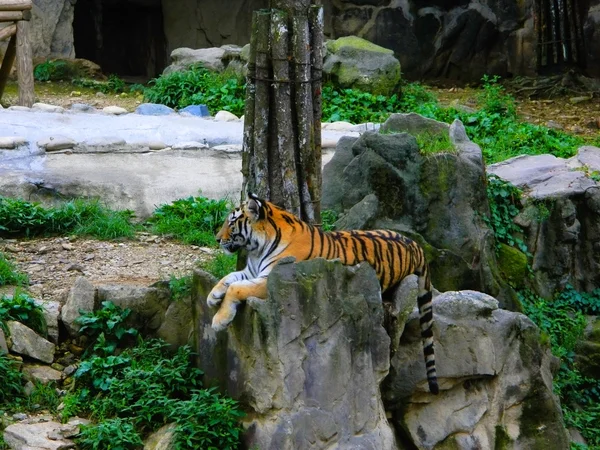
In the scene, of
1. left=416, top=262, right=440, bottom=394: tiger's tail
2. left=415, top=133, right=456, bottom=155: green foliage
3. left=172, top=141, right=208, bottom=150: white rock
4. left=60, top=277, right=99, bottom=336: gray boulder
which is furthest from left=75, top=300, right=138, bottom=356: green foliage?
left=172, top=141, right=208, bottom=150: white rock

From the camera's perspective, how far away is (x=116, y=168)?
10031 mm

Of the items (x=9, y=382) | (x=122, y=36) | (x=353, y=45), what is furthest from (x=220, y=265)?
(x=122, y=36)

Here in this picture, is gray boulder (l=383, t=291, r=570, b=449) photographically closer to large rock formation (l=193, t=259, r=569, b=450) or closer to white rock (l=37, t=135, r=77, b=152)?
large rock formation (l=193, t=259, r=569, b=450)

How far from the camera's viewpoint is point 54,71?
51.1 ft

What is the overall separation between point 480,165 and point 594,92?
6.81m

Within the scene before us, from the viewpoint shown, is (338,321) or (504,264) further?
(504,264)

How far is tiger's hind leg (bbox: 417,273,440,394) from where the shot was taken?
714 cm

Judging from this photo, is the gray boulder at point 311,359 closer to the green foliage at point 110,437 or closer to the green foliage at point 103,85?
the green foliage at point 110,437

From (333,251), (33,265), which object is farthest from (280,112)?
(33,265)

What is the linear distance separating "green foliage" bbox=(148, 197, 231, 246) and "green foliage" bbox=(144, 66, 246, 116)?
3832 millimetres

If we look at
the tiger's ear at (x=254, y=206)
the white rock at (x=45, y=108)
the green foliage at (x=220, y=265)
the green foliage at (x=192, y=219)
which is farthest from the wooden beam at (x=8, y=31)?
the tiger's ear at (x=254, y=206)

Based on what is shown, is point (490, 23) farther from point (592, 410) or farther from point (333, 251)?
point (333, 251)

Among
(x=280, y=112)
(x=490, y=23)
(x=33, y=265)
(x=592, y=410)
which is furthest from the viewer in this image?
(x=490, y=23)

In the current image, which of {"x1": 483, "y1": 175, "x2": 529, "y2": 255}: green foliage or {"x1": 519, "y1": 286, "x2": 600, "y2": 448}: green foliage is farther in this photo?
{"x1": 483, "y1": 175, "x2": 529, "y2": 255}: green foliage
